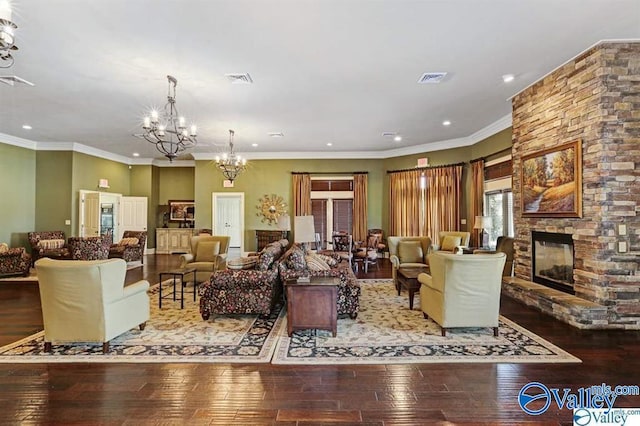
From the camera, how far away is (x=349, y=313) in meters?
4.46

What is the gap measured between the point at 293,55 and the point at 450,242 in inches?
217

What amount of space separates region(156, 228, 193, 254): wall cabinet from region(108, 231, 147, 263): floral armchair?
2.02m

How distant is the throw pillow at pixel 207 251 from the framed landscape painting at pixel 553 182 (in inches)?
229

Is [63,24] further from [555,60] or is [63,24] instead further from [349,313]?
[555,60]

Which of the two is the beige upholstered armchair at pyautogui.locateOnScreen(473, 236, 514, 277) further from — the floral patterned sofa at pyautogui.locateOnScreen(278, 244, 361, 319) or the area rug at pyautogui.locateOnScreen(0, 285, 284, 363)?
the area rug at pyautogui.locateOnScreen(0, 285, 284, 363)

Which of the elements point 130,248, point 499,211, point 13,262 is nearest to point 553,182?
point 499,211

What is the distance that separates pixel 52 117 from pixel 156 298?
444 centimetres

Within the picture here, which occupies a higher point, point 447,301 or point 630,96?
point 630,96

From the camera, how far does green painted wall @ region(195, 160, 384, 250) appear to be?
10.7 meters

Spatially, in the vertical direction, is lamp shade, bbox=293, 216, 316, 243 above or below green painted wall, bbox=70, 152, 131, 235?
below

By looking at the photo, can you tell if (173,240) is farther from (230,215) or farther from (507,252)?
(507,252)

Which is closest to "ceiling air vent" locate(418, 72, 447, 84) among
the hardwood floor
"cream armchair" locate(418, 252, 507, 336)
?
"cream armchair" locate(418, 252, 507, 336)

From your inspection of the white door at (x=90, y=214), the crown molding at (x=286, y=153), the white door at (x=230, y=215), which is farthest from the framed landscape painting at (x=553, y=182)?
the white door at (x=90, y=214)

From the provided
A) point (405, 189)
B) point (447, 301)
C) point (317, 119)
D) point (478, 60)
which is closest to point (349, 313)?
point (447, 301)
